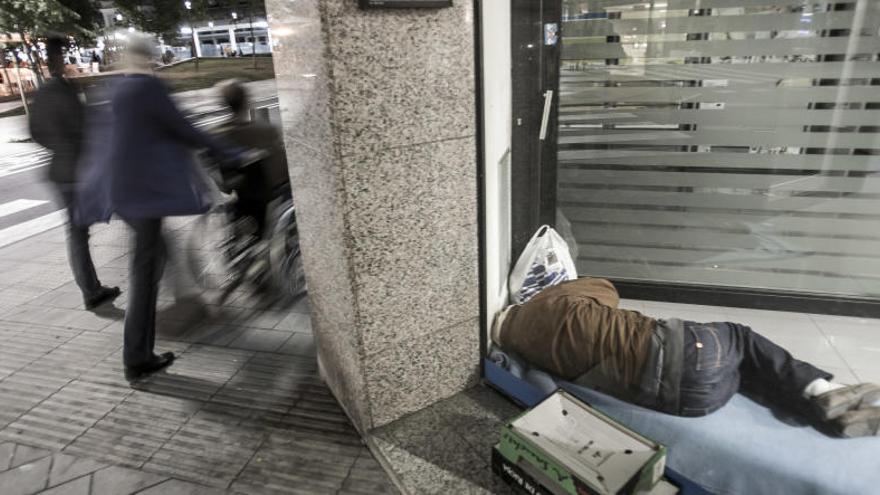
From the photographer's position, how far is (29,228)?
6.70 m

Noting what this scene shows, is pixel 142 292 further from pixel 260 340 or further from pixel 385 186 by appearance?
pixel 385 186

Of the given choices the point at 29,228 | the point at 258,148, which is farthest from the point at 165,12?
the point at 258,148

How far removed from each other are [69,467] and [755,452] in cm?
304

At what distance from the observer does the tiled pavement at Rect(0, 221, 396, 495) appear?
2.48 m

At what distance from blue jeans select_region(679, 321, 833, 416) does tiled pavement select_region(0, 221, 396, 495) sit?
1.38m

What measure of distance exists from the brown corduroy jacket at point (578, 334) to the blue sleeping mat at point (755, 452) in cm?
21

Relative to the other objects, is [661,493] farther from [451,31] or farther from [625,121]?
[625,121]

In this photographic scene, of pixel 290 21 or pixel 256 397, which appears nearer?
pixel 290 21

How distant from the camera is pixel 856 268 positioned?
348 cm

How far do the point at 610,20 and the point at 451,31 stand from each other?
4.86ft

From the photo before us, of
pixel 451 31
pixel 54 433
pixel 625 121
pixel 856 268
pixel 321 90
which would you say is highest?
pixel 451 31

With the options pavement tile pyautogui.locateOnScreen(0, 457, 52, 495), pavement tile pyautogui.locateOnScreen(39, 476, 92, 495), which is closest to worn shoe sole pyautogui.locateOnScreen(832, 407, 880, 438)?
pavement tile pyautogui.locateOnScreen(39, 476, 92, 495)

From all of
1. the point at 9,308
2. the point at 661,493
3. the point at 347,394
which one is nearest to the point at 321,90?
the point at 347,394

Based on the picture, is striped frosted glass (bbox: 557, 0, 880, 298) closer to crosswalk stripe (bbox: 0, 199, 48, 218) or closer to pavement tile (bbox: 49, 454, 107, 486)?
pavement tile (bbox: 49, 454, 107, 486)
